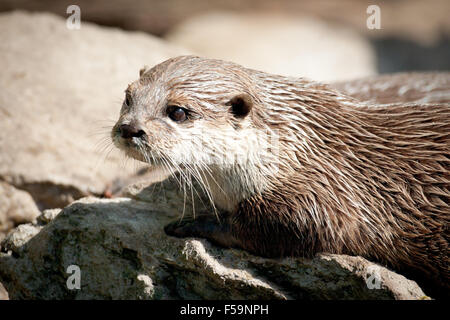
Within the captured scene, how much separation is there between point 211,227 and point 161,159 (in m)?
0.56

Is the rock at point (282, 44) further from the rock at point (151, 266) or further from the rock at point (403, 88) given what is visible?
the rock at point (151, 266)

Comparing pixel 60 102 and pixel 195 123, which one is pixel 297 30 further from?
pixel 195 123

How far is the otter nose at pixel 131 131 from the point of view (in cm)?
263

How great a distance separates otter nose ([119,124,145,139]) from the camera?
263 centimetres

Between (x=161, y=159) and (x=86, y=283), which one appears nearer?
(x=161, y=159)

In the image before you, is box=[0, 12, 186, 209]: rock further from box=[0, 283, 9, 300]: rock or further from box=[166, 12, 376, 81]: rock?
box=[166, 12, 376, 81]: rock

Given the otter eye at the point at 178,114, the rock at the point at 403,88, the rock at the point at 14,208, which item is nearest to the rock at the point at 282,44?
the rock at the point at 403,88

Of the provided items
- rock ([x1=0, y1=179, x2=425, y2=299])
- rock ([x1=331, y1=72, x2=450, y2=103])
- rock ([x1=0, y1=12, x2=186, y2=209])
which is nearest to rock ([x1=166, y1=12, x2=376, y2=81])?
rock ([x1=0, y1=12, x2=186, y2=209])

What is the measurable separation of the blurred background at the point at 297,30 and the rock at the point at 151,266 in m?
3.74

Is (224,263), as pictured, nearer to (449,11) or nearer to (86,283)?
(86,283)

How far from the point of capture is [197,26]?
8.09m

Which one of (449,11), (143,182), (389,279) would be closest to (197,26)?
(449,11)

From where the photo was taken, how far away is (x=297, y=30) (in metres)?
7.84
